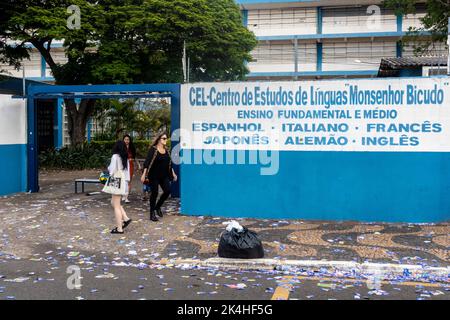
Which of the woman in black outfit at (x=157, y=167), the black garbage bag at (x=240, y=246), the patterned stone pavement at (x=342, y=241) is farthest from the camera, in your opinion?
the woman in black outfit at (x=157, y=167)

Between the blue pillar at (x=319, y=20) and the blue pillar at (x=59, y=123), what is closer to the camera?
the blue pillar at (x=59, y=123)

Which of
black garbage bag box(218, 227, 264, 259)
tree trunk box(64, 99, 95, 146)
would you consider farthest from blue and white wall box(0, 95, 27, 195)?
tree trunk box(64, 99, 95, 146)

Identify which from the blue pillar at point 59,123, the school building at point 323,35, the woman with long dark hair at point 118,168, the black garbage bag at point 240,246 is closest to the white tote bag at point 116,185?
the woman with long dark hair at point 118,168

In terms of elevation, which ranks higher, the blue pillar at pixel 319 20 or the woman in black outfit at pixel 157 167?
the blue pillar at pixel 319 20

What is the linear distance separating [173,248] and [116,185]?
5.29 ft

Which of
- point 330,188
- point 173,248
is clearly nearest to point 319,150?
point 330,188

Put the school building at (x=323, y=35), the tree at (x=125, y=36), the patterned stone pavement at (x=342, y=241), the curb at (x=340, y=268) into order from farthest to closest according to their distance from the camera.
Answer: the school building at (x=323, y=35), the tree at (x=125, y=36), the patterned stone pavement at (x=342, y=241), the curb at (x=340, y=268)

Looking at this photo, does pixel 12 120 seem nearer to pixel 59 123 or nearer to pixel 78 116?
pixel 78 116

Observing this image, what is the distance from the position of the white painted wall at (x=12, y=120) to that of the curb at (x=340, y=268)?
7.74 metres

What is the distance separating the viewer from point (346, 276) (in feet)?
22.4

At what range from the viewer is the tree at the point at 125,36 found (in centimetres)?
1878

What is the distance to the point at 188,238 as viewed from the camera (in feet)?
28.8

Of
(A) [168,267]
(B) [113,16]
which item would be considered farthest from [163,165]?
(B) [113,16]

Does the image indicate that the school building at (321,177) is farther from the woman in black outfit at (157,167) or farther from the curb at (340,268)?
the curb at (340,268)
